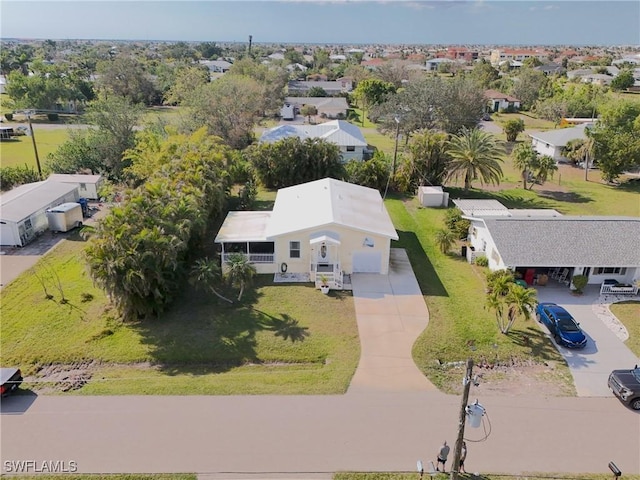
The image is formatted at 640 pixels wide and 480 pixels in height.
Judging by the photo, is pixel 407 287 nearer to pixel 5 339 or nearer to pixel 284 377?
pixel 284 377

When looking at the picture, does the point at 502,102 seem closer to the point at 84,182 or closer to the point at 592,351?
the point at 84,182

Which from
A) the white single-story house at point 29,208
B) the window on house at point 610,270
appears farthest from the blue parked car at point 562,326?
the white single-story house at point 29,208

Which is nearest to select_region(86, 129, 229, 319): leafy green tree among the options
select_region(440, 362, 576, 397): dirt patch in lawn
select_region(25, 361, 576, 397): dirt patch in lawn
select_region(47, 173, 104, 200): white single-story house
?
select_region(25, 361, 576, 397): dirt patch in lawn

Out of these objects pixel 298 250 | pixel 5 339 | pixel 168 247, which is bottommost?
pixel 5 339

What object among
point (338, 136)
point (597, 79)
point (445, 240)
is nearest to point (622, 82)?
point (597, 79)

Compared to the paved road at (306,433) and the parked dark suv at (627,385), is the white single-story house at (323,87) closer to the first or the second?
the parked dark suv at (627,385)

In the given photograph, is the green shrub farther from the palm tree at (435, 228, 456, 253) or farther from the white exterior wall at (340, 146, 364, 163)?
the white exterior wall at (340, 146, 364, 163)

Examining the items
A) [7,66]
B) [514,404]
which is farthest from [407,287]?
[7,66]
